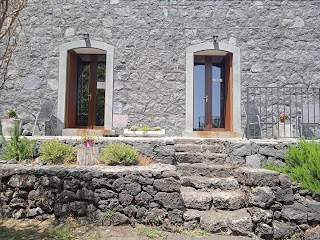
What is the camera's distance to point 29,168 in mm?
3842

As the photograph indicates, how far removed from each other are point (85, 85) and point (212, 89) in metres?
3.28

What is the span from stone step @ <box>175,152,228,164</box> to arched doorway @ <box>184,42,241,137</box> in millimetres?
1805

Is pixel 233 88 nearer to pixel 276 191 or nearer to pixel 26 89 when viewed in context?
pixel 276 191

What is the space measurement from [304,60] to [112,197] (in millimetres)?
5761

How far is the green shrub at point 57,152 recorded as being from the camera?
4395 mm

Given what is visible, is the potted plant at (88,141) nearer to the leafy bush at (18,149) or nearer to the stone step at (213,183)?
the leafy bush at (18,149)

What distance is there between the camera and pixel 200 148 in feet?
17.4

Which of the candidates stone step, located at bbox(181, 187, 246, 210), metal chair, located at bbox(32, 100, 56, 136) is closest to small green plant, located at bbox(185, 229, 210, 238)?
stone step, located at bbox(181, 187, 246, 210)

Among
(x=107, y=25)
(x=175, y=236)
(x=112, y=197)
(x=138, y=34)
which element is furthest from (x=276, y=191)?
(x=107, y=25)

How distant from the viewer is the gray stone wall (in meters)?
6.93

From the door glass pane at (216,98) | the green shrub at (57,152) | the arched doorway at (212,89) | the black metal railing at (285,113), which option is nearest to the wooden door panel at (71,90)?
the green shrub at (57,152)

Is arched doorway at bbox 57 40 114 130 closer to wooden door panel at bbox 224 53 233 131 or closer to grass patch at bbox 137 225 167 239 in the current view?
wooden door panel at bbox 224 53 233 131

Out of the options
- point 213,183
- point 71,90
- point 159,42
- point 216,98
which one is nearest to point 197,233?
point 213,183

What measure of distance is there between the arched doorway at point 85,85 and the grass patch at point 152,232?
3703 millimetres
